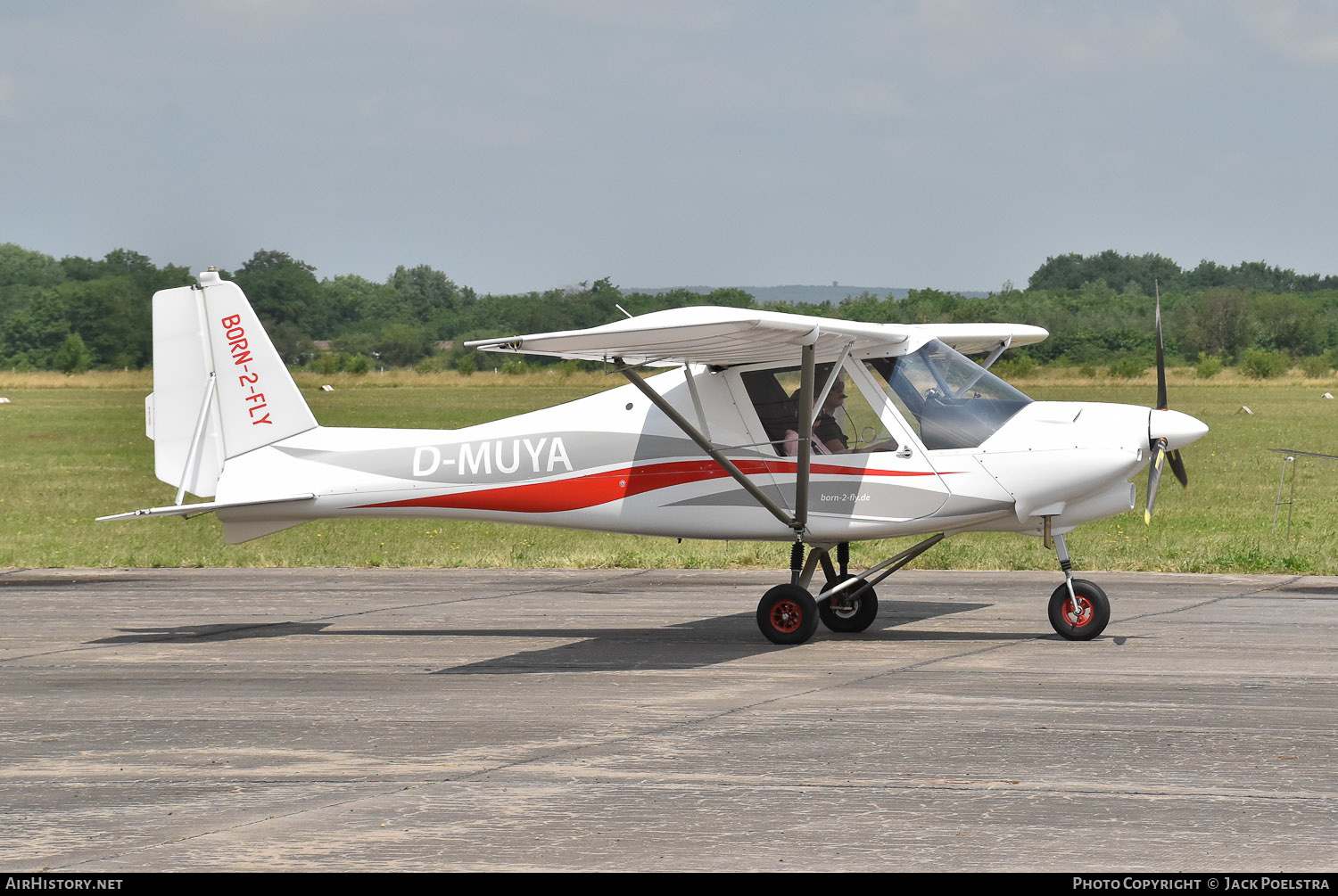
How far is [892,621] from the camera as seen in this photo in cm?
1317

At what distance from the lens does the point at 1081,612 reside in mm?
11750

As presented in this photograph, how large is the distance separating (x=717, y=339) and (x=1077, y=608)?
3594 mm

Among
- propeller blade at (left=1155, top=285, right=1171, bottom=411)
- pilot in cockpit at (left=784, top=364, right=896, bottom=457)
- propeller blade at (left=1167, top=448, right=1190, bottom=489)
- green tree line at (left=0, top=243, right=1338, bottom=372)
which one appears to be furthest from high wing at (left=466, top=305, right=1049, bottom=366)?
green tree line at (left=0, top=243, right=1338, bottom=372)

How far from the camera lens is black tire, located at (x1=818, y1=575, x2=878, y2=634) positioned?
41.7 ft

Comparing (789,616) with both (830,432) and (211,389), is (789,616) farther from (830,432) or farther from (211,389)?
(211,389)

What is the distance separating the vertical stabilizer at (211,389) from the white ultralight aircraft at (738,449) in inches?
0.7

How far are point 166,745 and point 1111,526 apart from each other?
667 inches

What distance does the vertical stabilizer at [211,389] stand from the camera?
13297mm

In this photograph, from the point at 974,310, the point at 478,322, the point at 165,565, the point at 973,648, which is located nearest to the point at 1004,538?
the point at 973,648

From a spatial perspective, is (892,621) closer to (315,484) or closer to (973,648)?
(973,648)

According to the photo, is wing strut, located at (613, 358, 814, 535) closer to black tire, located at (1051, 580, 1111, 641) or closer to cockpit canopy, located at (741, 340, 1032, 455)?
cockpit canopy, located at (741, 340, 1032, 455)

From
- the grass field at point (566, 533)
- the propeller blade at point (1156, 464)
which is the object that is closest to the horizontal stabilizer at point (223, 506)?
the grass field at point (566, 533)

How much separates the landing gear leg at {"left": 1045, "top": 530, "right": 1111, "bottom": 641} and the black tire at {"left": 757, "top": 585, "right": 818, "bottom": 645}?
1.90 meters

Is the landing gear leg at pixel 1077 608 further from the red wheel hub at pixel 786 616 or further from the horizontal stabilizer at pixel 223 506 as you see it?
the horizontal stabilizer at pixel 223 506
